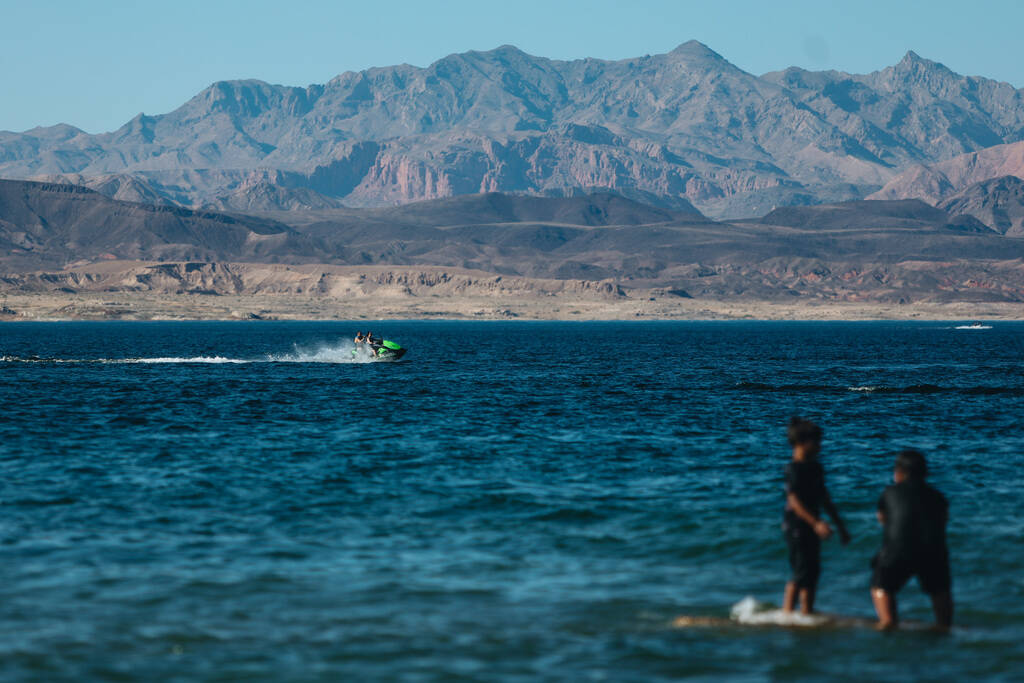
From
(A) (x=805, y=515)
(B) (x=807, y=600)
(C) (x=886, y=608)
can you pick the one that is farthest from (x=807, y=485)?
(C) (x=886, y=608)

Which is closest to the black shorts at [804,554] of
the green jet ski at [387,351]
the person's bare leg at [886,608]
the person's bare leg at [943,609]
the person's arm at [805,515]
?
the person's arm at [805,515]

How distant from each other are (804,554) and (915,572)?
142cm

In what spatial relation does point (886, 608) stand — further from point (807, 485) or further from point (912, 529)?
point (807, 485)

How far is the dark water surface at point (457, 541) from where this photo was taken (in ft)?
50.6

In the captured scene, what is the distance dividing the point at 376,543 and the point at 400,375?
58.2m

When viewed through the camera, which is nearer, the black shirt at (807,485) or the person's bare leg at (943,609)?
the black shirt at (807,485)

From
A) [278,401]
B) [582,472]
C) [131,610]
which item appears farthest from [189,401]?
[131,610]

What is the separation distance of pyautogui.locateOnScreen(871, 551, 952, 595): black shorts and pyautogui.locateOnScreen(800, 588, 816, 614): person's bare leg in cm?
95

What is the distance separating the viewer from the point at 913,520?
15.3 m

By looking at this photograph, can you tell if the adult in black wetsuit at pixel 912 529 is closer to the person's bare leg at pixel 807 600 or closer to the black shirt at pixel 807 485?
the black shirt at pixel 807 485

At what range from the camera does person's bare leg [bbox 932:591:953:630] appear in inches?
628

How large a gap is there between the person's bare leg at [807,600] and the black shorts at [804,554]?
69 millimetres

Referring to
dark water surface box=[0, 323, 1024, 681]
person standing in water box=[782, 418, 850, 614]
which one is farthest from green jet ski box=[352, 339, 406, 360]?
person standing in water box=[782, 418, 850, 614]

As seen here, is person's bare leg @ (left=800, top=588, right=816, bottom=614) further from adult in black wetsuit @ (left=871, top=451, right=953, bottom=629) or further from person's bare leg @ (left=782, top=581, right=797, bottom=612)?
adult in black wetsuit @ (left=871, top=451, right=953, bottom=629)
